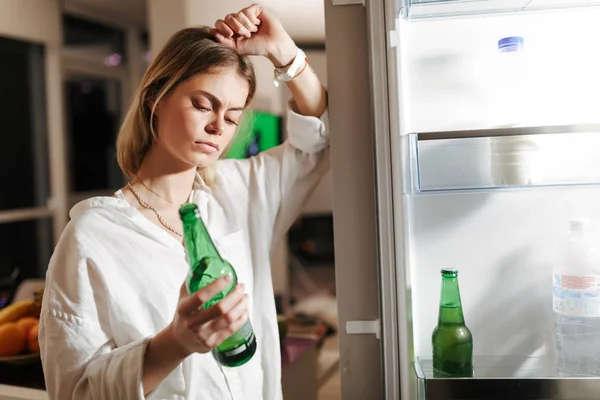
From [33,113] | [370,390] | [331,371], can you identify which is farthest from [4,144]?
[370,390]

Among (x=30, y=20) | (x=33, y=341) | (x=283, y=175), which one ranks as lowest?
(x=33, y=341)

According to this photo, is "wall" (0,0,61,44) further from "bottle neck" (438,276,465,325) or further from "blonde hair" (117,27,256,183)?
"bottle neck" (438,276,465,325)

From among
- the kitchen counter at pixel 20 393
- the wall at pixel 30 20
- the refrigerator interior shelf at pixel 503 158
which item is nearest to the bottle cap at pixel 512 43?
the refrigerator interior shelf at pixel 503 158

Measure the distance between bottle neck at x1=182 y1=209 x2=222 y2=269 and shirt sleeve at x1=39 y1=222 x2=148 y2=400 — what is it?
0.15m

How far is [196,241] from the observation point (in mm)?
817

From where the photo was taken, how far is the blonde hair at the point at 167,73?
960 millimetres

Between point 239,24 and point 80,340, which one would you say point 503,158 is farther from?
point 80,340

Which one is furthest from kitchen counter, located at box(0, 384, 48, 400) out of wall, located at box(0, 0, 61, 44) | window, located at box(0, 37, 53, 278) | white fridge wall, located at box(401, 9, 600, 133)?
wall, located at box(0, 0, 61, 44)

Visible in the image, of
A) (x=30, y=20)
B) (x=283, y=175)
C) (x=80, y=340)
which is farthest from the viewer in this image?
(x=30, y=20)

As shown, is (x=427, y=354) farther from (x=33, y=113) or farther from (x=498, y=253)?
(x=33, y=113)

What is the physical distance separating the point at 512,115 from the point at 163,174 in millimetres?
668

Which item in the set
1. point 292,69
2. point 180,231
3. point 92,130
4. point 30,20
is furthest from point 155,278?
point 92,130

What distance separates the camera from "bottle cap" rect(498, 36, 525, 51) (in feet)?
3.01

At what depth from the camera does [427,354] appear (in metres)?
1.02
